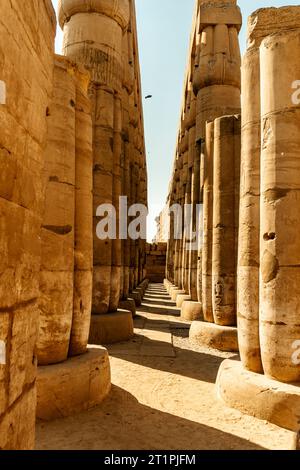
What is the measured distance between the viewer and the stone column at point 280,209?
4316 mm

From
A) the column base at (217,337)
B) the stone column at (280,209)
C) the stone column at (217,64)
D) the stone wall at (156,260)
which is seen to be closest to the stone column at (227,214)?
the column base at (217,337)

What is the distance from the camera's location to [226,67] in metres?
11.9

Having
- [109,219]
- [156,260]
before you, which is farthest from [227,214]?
[156,260]

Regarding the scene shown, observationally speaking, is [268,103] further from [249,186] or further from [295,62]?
[249,186]

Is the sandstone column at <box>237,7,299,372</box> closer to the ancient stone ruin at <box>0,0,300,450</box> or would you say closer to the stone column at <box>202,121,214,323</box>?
the ancient stone ruin at <box>0,0,300,450</box>

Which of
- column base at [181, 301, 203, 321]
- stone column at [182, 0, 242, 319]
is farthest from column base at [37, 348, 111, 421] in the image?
stone column at [182, 0, 242, 319]

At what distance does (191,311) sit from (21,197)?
9903 millimetres

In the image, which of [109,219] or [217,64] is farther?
[217,64]

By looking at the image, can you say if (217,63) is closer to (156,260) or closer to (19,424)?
(19,424)

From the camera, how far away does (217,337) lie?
7781 millimetres

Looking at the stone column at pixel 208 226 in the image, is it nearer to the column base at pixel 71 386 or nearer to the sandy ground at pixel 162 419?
the sandy ground at pixel 162 419

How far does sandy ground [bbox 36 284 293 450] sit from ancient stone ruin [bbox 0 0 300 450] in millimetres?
134
